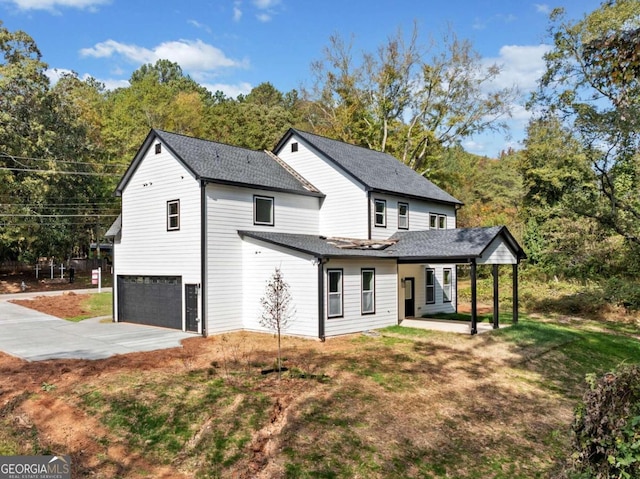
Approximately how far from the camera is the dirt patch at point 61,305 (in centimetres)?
2295

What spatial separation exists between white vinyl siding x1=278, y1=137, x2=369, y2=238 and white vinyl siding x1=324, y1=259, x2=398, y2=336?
7.63ft

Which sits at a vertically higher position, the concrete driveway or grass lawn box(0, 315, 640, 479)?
the concrete driveway

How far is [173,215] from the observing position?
18.4m

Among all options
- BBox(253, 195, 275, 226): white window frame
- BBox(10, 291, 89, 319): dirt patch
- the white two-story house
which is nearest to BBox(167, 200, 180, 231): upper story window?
the white two-story house

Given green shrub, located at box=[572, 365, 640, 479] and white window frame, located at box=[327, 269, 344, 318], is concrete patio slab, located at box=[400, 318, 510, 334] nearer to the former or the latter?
white window frame, located at box=[327, 269, 344, 318]

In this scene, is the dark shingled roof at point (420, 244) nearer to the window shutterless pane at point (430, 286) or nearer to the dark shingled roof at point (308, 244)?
the dark shingled roof at point (308, 244)

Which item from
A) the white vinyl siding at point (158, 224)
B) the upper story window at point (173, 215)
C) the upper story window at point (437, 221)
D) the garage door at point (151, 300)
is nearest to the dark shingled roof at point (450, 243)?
the upper story window at point (437, 221)

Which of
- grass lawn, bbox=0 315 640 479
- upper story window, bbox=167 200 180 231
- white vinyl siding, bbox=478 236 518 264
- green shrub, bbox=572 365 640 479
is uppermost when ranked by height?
upper story window, bbox=167 200 180 231

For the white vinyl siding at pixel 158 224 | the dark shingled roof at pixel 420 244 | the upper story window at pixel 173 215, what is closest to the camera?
the dark shingled roof at pixel 420 244

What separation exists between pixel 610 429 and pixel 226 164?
16.8 meters

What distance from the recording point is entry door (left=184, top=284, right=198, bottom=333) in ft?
57.4

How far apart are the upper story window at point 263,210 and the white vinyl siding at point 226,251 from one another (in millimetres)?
161

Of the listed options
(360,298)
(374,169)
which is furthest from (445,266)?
(360,298)

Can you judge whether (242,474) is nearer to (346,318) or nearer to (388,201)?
(346,318)
